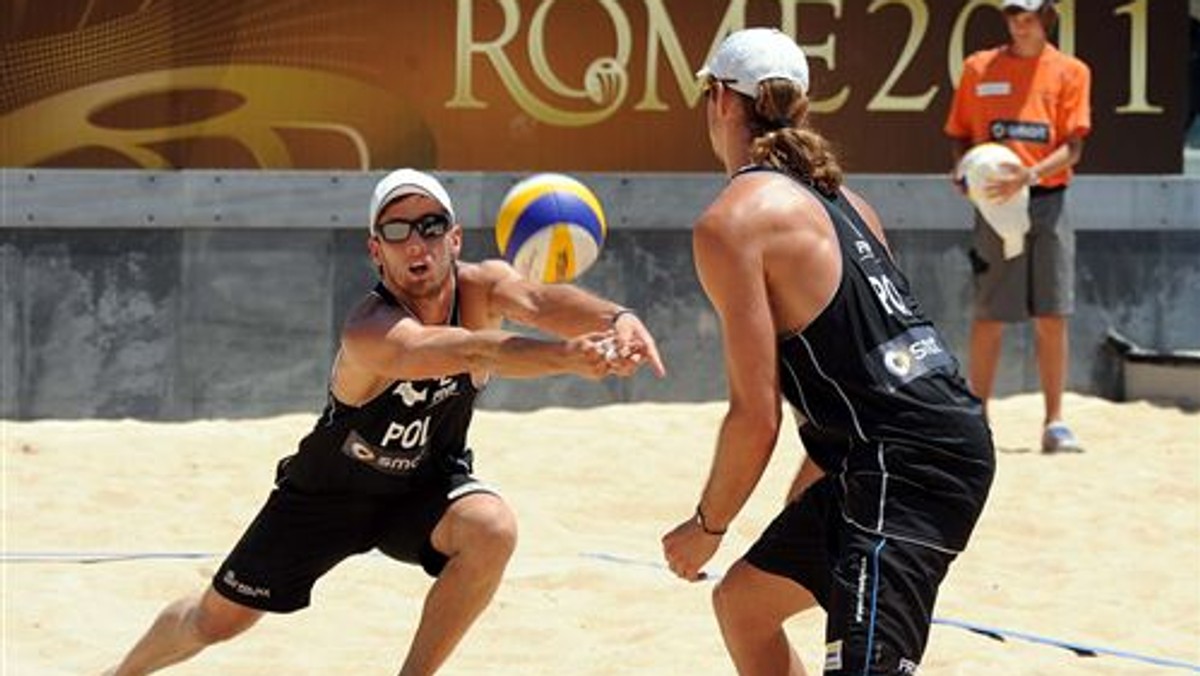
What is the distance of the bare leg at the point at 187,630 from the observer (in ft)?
19.2

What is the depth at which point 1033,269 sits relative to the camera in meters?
10.7

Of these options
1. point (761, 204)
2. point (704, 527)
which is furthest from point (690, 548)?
point (761, 204)

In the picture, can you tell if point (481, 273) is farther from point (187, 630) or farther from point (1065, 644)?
point (1065, 644)

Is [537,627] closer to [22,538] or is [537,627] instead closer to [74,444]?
[22,538]

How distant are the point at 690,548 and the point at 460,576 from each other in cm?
125

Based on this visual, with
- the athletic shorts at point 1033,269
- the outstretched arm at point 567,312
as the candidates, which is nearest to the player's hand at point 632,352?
the outstretched arm at point 567,312

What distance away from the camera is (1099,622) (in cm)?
724

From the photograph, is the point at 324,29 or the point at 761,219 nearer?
the point at 761,219

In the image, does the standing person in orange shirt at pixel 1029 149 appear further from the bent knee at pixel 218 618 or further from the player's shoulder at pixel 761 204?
the player's shoulder at pixel 761 204

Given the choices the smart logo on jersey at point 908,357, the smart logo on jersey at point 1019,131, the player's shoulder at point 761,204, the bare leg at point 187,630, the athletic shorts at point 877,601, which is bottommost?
the bare leg at point 187,630

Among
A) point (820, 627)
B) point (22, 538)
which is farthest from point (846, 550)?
point (22, 538)

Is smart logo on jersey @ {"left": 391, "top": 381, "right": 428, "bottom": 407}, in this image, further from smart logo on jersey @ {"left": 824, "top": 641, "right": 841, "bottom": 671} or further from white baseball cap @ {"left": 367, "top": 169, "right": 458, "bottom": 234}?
smart logo on jersey @ {"left": 824, "top": 641, "right": 841, "bottom": 671}

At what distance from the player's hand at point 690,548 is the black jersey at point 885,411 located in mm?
295

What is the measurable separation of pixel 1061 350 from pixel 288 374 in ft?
12.5
